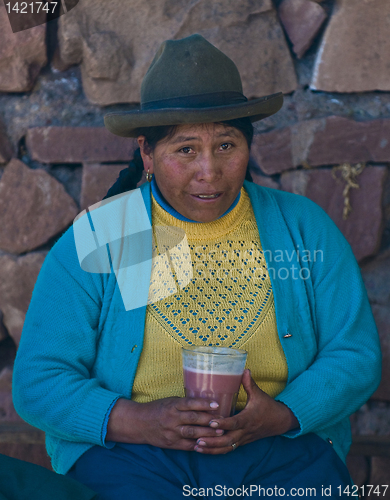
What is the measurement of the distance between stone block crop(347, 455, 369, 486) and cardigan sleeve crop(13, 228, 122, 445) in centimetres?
130

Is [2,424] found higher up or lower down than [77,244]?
lower down

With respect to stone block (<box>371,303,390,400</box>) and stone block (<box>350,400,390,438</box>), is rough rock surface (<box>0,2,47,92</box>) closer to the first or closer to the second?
stone block (<box>371,303,390,400</box>)

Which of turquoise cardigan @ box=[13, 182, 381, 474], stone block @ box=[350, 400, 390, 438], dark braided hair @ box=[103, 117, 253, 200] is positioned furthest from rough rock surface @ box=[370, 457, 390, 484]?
dark braided hair @ box=[103, 117, 253, 200]

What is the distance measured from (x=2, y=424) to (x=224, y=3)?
77.4 inches

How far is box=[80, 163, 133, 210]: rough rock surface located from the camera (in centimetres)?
244

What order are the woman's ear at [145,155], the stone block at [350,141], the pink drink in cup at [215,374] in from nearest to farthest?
the pink drink in cup at [215,374] < the woman's ear at [145,155] < the stone block at [350,141]

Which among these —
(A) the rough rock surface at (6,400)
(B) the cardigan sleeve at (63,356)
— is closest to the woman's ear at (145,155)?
(B) the cardigan sleeve at (63,356)

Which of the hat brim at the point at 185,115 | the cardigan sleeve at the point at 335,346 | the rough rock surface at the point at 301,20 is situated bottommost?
the cardigan sleeve at the point at 335,346

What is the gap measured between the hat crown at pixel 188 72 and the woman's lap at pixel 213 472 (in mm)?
1080

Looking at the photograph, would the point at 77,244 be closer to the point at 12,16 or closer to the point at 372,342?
the point at 372,342

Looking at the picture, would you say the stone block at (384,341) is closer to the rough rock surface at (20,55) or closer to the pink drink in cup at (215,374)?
the pink drink in cup at (215,374)

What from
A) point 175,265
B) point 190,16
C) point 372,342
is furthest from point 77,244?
point 190,16

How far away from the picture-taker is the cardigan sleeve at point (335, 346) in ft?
5.70

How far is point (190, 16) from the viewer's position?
2.40m
